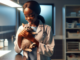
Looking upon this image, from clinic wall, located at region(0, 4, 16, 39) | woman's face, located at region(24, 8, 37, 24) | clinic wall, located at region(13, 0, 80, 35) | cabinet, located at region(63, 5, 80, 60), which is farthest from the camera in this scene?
clinic wall, located at region(13, 0, 80, 35)

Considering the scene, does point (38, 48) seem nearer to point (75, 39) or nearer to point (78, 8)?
point (75, 39)

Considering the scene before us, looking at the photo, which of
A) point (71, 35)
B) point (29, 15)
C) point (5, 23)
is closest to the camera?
point (29, 15)

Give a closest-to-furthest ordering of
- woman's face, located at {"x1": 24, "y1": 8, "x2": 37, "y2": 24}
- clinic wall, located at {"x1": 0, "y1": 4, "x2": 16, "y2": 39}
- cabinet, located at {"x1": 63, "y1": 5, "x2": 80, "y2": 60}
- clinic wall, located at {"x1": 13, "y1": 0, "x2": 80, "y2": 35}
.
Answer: woman's face, located at {"x1": 24, "y1": 8, "x2": 37, "y2": 24}, clinic wall, located at {"x1": 0, "y1": 4, "x2": 16, "y2": 39}, cabinet, located at {"x1": 63, "y1": 5, "x2": 80, "y2": 60}, clinic wall, located at {"x1": 13, "y1": 0, "x2": 80, "y2": 35}

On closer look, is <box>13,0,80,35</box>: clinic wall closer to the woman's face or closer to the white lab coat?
the white lab coat

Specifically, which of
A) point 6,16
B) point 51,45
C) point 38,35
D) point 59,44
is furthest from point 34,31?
point 59,44

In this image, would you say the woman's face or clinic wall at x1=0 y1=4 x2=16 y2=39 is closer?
the woman's face

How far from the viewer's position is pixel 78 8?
272cm

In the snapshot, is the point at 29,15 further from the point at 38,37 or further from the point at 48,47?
the point at 48,47

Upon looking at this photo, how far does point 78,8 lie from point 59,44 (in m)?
1.26

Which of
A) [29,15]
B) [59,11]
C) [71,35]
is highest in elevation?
[59,11]

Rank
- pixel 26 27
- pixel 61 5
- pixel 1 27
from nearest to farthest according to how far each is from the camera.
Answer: pixel 26 27, pixel 1 27, pixel 61 5

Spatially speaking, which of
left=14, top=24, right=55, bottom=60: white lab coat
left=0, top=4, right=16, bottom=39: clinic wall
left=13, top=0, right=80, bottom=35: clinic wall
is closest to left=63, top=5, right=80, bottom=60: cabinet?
left=13, top=0, right=80, bottom=35: clinic wall

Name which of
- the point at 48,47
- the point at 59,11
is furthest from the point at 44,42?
the point at 59,11

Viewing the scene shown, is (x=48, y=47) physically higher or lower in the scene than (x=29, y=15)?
lower
